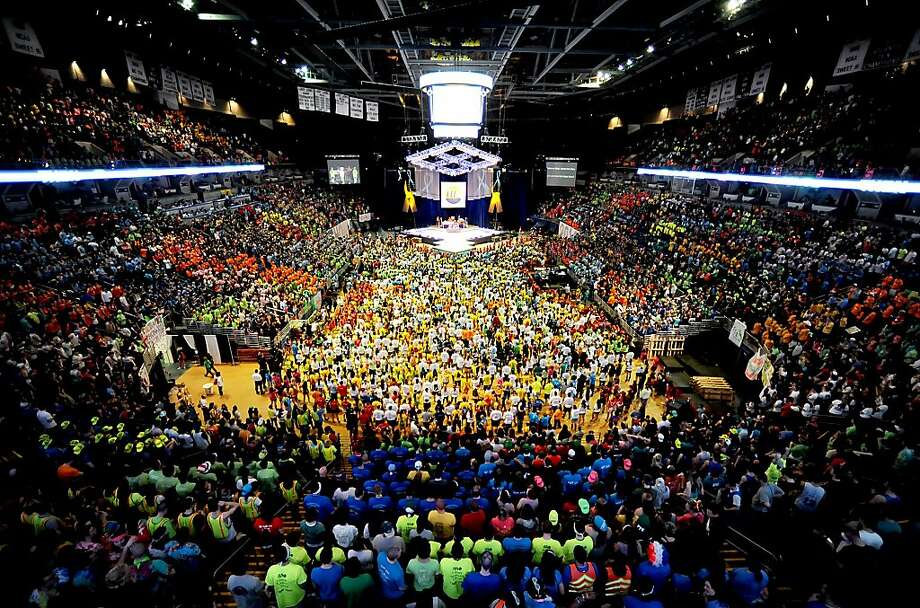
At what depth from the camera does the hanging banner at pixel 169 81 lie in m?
20.8

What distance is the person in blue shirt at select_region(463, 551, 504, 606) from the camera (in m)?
4.62

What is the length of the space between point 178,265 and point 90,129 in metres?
8.69

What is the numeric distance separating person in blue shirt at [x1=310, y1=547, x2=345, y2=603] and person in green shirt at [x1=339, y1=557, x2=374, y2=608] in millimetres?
101

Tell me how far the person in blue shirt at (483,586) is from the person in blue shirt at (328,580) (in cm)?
141

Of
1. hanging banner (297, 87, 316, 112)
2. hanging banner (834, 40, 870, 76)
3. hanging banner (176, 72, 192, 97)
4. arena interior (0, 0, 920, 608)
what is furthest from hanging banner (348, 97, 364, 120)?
hanging banner (834, 40, 870, 76)

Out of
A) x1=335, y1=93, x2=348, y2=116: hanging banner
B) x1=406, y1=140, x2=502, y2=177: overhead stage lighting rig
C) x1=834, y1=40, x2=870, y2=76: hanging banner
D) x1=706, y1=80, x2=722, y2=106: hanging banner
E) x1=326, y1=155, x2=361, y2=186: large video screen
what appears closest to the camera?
x1=834, y1=40, x2=870, y2=76: hanging banner

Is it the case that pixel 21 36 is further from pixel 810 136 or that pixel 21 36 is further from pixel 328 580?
pixel 810 136

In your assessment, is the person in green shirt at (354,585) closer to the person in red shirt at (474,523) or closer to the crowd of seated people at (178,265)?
the person in red shirt at (474,523)

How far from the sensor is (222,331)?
55.6 feet

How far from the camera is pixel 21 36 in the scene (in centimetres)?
1598

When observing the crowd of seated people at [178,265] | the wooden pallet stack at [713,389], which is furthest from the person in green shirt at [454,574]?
the crowd of seated people at [178,265]

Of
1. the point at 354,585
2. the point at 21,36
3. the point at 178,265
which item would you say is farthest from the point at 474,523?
the point at 21,36

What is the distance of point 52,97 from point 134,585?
2577 centimetres

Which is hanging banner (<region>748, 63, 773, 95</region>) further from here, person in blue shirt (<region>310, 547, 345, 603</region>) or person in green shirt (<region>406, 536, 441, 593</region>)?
person in blue shirt (<region>310, 547, 345, 603</region>)
